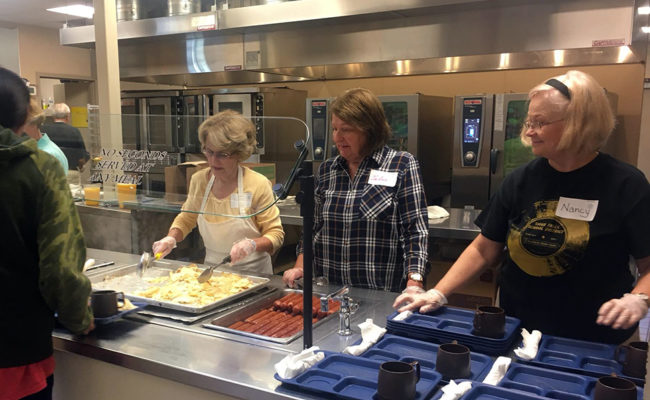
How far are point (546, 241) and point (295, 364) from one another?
860 mm

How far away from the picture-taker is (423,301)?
1.63m

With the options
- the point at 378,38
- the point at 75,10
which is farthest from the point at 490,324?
the point at 75,10

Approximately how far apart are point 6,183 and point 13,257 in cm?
20

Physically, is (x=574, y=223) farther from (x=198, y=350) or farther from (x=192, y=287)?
(x=192, y=287)

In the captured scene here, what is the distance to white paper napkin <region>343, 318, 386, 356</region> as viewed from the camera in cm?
139

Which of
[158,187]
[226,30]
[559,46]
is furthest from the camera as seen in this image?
[226,30]

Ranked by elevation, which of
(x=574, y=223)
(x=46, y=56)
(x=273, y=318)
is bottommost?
(x=273, y=318)

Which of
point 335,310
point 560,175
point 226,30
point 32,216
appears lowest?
point 335,310

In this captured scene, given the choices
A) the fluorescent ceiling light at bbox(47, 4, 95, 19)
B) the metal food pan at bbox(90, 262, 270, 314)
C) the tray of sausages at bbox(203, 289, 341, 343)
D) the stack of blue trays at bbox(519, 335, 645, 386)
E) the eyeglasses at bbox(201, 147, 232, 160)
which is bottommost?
the tray of sausages at bbox(203, 289, 341, 343)

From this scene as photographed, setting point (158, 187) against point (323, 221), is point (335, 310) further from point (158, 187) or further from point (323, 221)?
point (158, 187)

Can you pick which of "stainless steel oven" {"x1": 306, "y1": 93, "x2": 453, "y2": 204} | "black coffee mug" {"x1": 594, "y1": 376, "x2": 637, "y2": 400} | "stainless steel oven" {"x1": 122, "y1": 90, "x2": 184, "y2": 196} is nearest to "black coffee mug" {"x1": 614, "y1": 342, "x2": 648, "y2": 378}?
"black coffee mug" {"x1": 594, "y1": 376, "x2": 637, "y2": 400}

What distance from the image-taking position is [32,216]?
1397 millimetres

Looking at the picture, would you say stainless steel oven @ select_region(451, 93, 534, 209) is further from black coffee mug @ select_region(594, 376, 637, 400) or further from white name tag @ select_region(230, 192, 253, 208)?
black coffee mug @ select_region(594, 376, 637, 400)

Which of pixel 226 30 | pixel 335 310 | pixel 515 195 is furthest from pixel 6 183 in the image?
pixel 226 30
